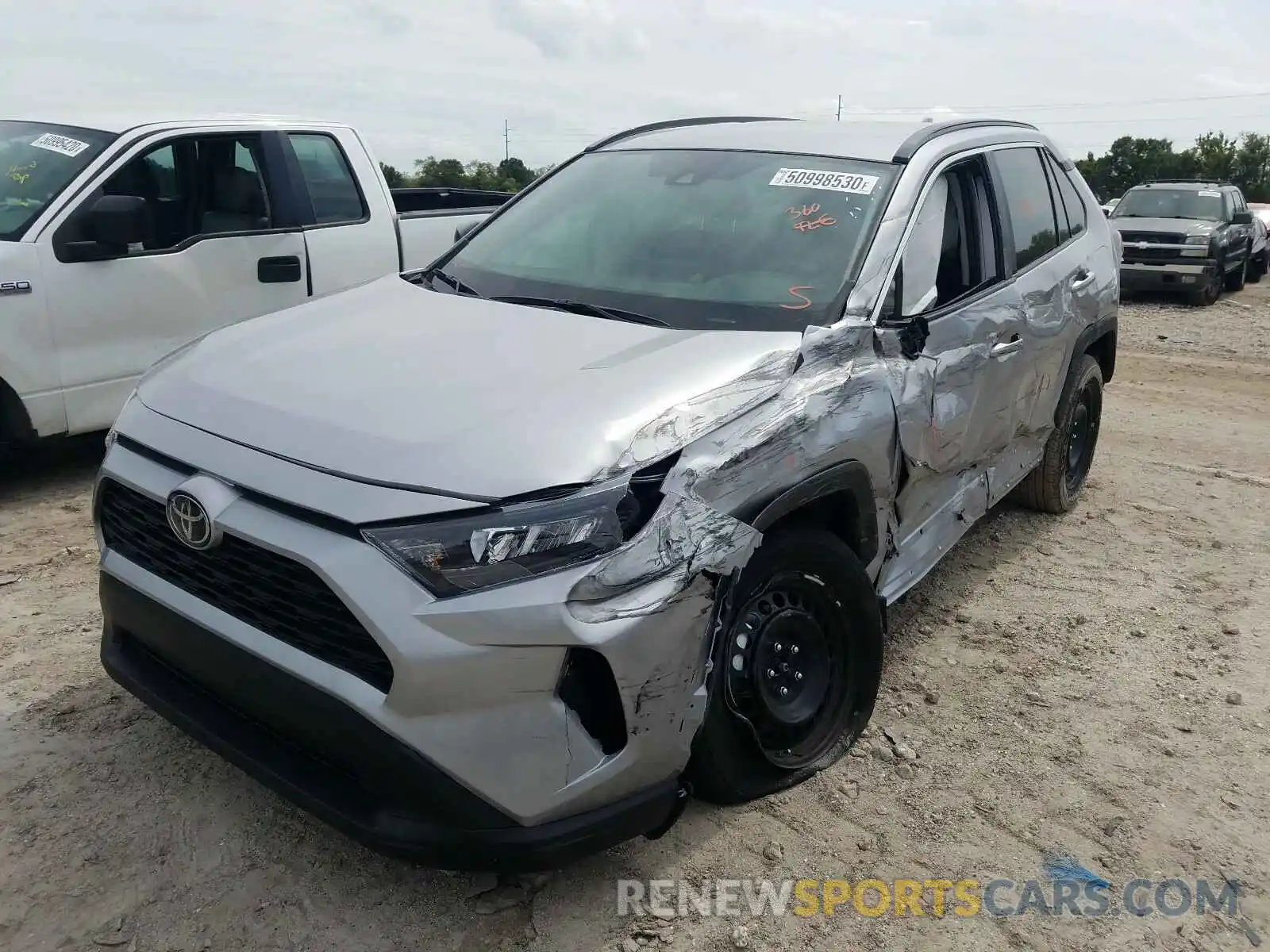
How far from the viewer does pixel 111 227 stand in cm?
488

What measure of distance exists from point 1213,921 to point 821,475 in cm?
146

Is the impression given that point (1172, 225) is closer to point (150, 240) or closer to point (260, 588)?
point (150, 240)

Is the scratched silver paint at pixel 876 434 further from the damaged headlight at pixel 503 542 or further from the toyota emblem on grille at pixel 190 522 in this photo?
the toyota emblem on grille at pixel 190 522

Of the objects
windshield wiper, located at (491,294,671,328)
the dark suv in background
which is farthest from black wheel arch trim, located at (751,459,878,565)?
the dark suv in background

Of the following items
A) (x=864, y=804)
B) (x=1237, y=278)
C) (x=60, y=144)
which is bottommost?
(x=864, y=804)

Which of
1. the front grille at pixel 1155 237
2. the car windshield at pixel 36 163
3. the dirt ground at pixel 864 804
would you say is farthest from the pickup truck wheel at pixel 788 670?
the front grille at pixel 1155 237

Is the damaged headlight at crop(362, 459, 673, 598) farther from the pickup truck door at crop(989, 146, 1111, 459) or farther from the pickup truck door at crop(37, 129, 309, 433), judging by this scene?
the pickup truck door at crop(37, 129, 309, 433)

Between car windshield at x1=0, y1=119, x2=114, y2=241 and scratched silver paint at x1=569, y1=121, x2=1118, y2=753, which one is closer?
scratched silver paint at x1=569, y1=121, x2=1118, y2=753

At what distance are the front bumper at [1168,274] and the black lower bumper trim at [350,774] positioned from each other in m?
14.0

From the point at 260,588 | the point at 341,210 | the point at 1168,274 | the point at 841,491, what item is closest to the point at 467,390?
the point at 260,588

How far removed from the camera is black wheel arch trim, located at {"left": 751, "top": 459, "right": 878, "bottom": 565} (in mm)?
2574

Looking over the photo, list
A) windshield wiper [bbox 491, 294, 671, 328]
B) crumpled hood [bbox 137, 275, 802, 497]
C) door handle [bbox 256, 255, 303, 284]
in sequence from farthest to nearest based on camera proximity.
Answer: door handle [bbox 256, 255, 303, 284] < windshield wiper [bbox 491, 294, 671, 328] < crumpled hood [bbox 137, 275, 802, 497]

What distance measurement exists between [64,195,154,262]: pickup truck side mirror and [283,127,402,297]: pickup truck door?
1049 millimetres

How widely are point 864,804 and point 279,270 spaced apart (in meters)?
4.32
